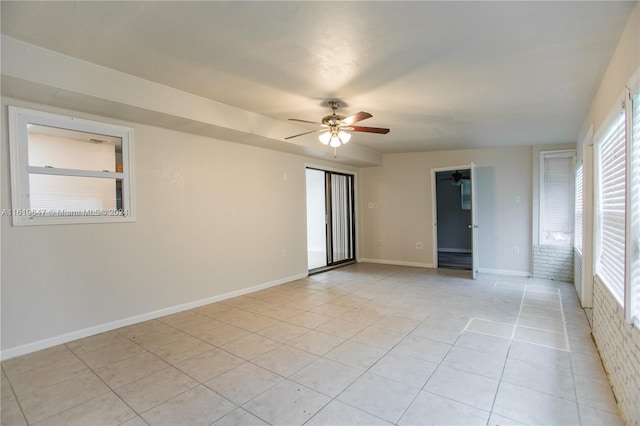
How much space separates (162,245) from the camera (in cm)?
390

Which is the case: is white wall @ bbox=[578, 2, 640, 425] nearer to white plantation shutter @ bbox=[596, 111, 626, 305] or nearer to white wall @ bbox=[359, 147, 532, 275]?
white plantation shutter @ bbox=[596, 111, 626, 305]

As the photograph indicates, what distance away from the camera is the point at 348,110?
393 centimetres

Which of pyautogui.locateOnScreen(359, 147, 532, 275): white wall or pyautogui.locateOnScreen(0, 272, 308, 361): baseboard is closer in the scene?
pyautogui.locateOnScreen(0, 272, 308, 361): baseboard

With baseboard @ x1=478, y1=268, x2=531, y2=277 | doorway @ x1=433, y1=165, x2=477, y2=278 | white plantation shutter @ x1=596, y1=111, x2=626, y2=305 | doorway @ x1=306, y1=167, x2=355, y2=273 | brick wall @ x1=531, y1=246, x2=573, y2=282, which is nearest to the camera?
white plantation shutter @ x1=596, y1=111, x2=626, y2=305

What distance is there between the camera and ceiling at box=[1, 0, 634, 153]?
2008 millimetres

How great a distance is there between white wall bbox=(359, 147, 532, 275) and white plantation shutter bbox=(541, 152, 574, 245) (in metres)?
0.26

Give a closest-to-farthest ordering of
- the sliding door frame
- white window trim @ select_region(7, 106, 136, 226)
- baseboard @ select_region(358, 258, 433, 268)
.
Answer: white window trim @ select_region(7, 106, 136, 226), the sliding door frame, baseboard @ select_region(358, 258, 433, 268)

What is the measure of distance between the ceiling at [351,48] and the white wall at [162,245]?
3.42 ft

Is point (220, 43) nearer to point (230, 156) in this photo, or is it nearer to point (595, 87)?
point (230, 156)

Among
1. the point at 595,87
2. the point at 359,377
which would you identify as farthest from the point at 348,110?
the point at 359,377

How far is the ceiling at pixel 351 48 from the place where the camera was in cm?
201

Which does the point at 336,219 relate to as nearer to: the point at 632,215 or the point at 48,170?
the point at 48,170

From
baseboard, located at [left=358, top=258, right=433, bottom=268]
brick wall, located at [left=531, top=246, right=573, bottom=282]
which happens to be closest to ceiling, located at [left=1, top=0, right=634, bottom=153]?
brick wall, located at [left=531, top=246, right=573, bottom=282]

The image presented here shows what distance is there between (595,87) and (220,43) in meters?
3.57
